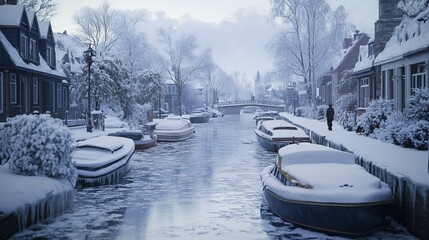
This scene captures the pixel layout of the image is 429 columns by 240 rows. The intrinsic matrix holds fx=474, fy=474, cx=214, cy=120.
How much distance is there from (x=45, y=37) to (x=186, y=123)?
1267cm

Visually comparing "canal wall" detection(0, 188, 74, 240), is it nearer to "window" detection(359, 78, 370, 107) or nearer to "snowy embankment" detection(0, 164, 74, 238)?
"snowy embankment" detection(0, 164, 74, 238)

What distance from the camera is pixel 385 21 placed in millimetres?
29578

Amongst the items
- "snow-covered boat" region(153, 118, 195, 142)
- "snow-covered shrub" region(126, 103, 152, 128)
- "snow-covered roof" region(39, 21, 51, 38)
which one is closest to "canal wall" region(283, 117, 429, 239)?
"snow-covered boat" region(153, 118, 195, 142)

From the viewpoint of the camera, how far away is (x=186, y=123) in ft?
126

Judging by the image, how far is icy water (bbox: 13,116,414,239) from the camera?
34.2ft

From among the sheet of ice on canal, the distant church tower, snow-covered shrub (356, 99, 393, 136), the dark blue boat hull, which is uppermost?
the distant church tower

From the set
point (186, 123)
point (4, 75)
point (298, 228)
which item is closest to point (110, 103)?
point (186, 123)

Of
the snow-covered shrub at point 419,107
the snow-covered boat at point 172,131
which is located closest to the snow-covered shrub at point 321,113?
the snow-covered boat at point 172,131

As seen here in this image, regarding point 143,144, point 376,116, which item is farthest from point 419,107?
point 143,144

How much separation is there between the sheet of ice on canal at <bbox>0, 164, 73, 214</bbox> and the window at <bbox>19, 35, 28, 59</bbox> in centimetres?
2023

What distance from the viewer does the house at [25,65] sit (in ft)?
93.1

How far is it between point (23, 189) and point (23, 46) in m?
23.6

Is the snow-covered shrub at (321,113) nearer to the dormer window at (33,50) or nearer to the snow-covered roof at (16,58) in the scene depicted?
the snow-covered roof at (16,58)

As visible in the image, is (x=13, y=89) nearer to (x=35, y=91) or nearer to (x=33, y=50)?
(x=35, y=91)
